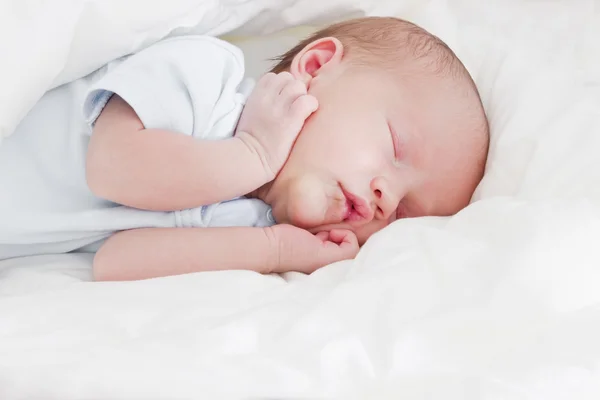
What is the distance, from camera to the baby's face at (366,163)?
1.02 metres

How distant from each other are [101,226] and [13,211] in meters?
0.13

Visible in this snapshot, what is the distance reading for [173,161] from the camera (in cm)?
95

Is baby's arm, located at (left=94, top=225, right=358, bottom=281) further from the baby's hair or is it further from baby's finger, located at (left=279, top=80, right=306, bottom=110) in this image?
the baby's hair

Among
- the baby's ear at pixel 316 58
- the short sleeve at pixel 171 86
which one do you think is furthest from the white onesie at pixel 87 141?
the baby's ear at pixel 316 58

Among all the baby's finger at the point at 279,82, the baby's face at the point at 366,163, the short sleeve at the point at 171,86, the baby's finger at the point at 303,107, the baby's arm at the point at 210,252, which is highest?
the short sleeve at the point at 171,86

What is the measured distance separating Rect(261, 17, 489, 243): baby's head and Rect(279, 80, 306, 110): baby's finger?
0.03 meters

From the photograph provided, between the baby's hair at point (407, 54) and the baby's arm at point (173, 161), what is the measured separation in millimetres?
168

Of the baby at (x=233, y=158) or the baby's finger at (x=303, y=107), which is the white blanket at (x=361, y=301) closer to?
the baby at (x=233, y=158)

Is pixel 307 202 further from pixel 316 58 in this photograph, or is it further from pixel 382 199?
pixel 316 58

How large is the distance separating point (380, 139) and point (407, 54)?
16 cm

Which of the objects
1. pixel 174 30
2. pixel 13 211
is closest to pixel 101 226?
pixel 13 211

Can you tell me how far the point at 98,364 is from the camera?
0.61 meters

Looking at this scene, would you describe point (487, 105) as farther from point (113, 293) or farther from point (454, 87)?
point (113, 293)

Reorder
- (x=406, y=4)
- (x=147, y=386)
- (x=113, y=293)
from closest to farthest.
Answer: (x=147, y=386) < (x=113, y=293) < (x=406, y=4)
